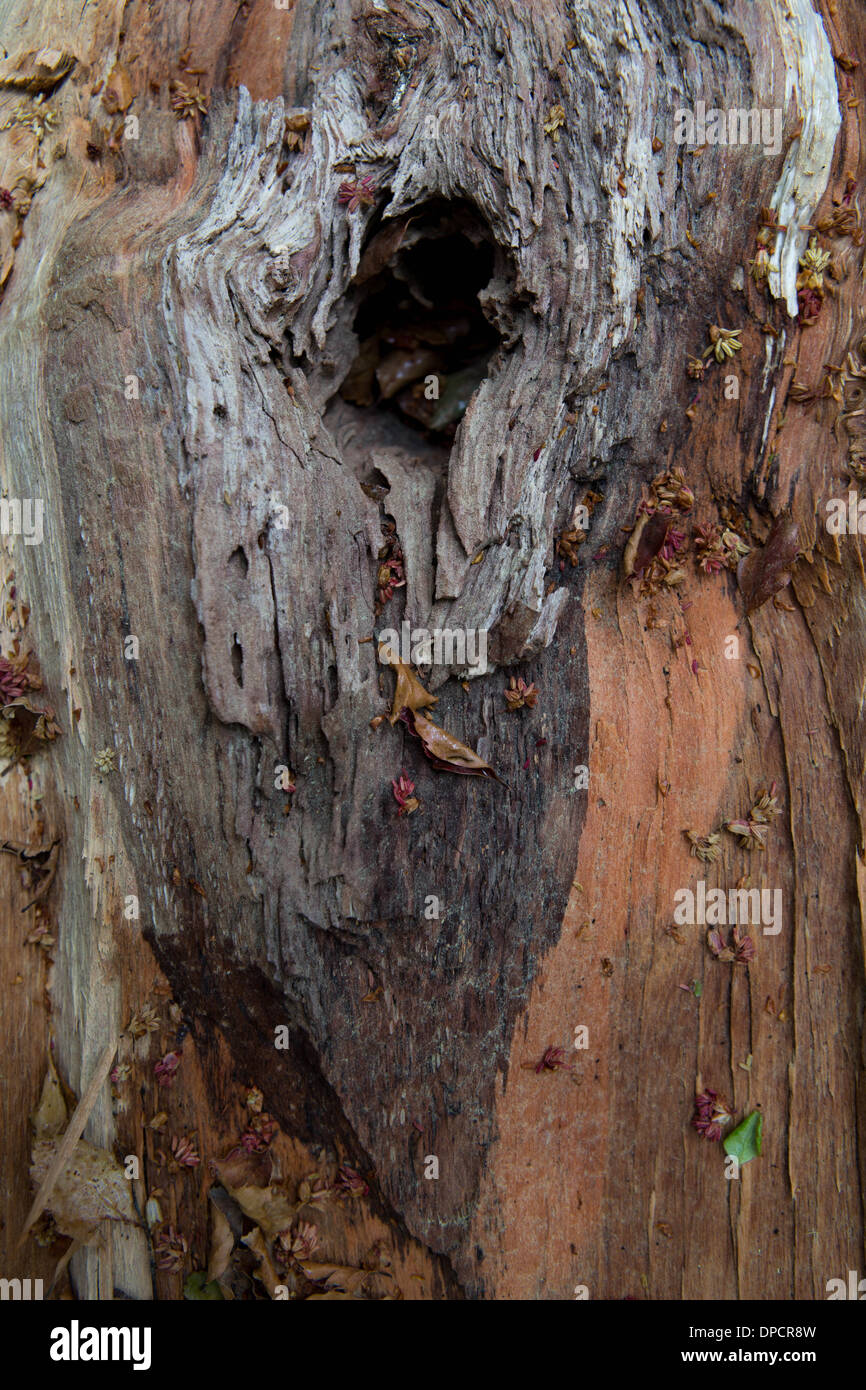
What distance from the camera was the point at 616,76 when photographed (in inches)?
143

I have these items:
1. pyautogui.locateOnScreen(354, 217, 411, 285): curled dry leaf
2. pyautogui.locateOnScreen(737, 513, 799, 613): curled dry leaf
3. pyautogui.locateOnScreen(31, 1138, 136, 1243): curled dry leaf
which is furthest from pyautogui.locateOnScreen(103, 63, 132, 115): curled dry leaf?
pyautogui.locateOnScreen(31, 1138, 136, 1243): curled dry leaf

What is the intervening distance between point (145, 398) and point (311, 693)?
157 cm

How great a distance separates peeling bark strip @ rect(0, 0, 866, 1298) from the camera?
11.5 feet

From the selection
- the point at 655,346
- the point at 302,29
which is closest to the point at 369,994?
the point at 655,346

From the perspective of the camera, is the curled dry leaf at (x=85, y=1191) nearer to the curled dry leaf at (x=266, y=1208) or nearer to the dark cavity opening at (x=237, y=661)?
the curled dry leaf at (x=266, y=1208)

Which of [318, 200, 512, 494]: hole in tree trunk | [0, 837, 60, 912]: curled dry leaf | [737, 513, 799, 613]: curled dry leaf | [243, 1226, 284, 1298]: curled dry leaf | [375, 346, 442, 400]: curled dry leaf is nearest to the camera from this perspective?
[243, 1226, 284, 1298]: curled dry leaf

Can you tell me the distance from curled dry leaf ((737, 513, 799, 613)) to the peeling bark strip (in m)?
0.12

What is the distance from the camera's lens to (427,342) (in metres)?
4.27

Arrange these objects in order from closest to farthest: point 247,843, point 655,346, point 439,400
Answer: point 247,843
point 655,346
point 439,400

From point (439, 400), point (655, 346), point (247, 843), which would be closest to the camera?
point (247, 843)

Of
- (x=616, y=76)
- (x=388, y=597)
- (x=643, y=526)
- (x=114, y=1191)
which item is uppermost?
(x=616, y=76)

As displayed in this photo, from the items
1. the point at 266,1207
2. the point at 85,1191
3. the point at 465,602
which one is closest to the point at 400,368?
the point at 465,602

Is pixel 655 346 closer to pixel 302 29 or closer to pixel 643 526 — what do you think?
pixel 643 526

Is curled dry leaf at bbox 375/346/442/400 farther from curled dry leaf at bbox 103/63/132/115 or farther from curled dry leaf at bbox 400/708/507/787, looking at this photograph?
curled dry leaf at bbox 400/708/507/787
